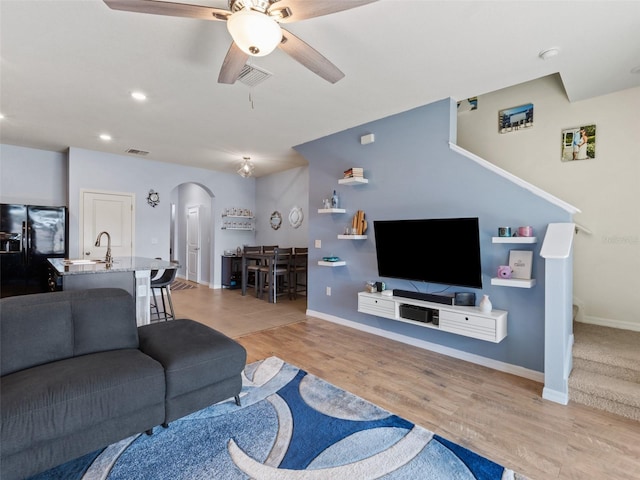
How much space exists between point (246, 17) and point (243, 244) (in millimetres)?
6665

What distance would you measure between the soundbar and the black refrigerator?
5.32 metres

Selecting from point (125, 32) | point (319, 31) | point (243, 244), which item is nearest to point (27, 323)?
point (125, 32)

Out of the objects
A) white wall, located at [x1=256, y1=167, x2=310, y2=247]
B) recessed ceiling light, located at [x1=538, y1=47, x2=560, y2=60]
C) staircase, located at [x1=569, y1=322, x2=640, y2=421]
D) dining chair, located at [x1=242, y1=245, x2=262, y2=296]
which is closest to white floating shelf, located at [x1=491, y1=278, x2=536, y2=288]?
staircase, located at [x1=569, y1=322, x2=640, y2=421]

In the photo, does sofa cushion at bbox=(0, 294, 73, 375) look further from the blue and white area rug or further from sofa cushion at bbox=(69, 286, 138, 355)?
Result: the blue and white area rug

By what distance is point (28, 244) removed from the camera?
4.77m

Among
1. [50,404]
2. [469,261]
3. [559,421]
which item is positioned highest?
[469,261]

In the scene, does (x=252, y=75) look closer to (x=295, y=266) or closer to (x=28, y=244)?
(x=295, y=266)

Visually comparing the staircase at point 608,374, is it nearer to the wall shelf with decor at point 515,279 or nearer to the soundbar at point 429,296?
the wall shelf with decor at point 515,279

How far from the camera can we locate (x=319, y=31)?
2.21 meters

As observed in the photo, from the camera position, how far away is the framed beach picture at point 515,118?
3553 millimetres

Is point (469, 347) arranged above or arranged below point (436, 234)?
below

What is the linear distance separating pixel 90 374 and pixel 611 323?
459cm

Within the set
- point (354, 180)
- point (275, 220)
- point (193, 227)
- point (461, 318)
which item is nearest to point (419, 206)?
point (354, 180)

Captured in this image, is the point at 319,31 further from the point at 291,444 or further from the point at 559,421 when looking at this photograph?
the point at 559,421
